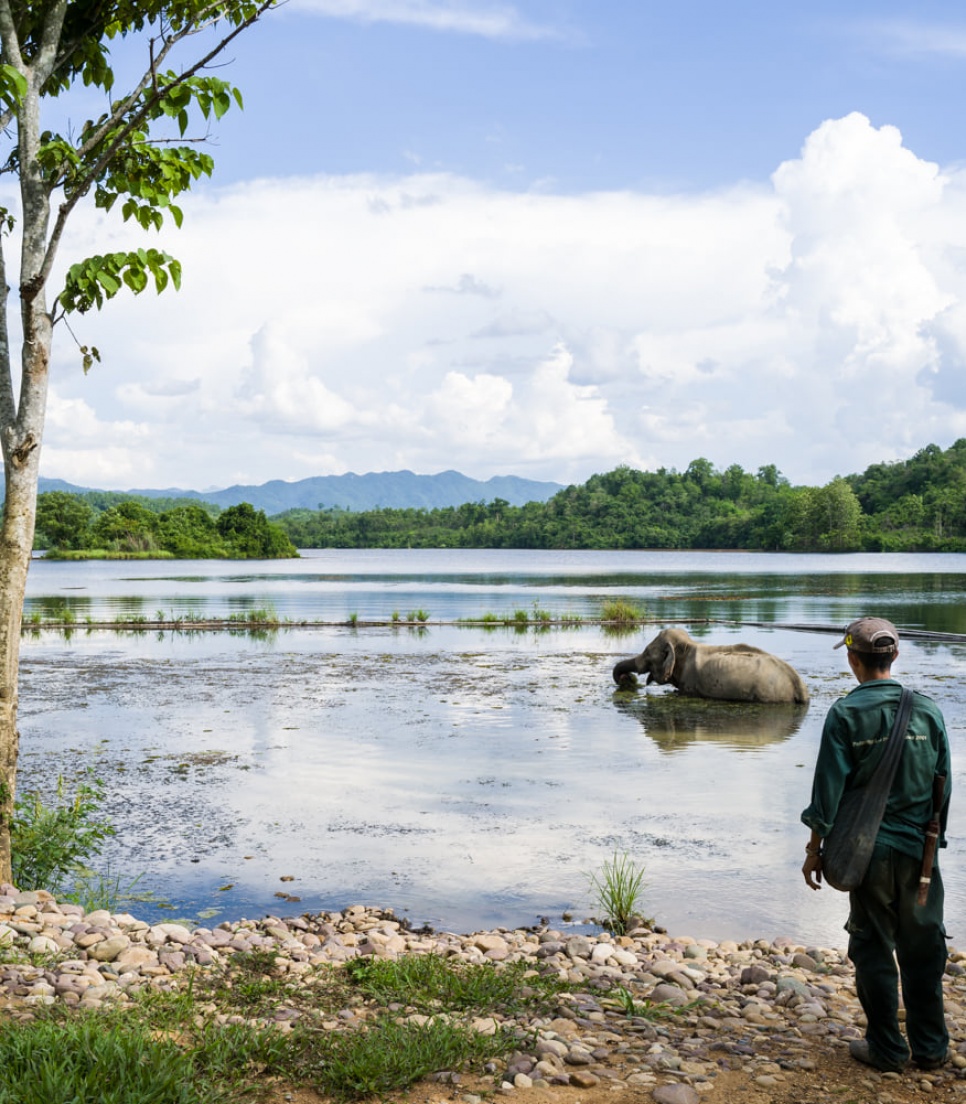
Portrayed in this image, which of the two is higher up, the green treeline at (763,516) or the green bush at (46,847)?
the green treeline at (763,516)

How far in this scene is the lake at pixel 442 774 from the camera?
846cm

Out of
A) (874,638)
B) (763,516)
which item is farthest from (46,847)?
(763,516)

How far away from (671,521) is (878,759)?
17678cm

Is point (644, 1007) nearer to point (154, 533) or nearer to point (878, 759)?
point (878, 759)

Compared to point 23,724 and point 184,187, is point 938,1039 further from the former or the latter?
point 23,724

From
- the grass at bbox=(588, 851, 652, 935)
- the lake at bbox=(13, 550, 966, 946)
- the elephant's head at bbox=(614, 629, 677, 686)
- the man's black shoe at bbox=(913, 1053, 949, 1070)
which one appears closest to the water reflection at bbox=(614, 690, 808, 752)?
the lake at bbox=(13, 550, 966, 946)

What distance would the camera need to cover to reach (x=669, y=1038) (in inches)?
Answer: 210

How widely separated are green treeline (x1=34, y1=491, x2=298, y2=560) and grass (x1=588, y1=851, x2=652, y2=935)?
119101mm

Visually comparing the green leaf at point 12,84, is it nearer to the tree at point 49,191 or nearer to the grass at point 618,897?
the tree at point 49,191

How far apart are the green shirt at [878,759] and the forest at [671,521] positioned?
125 metres

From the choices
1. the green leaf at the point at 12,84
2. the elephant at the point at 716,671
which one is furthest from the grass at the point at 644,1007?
the elephant at the point at 716,671

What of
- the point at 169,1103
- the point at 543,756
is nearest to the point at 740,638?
the point at 543,756

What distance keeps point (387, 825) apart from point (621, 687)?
1051 cm

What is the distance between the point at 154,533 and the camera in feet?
419
